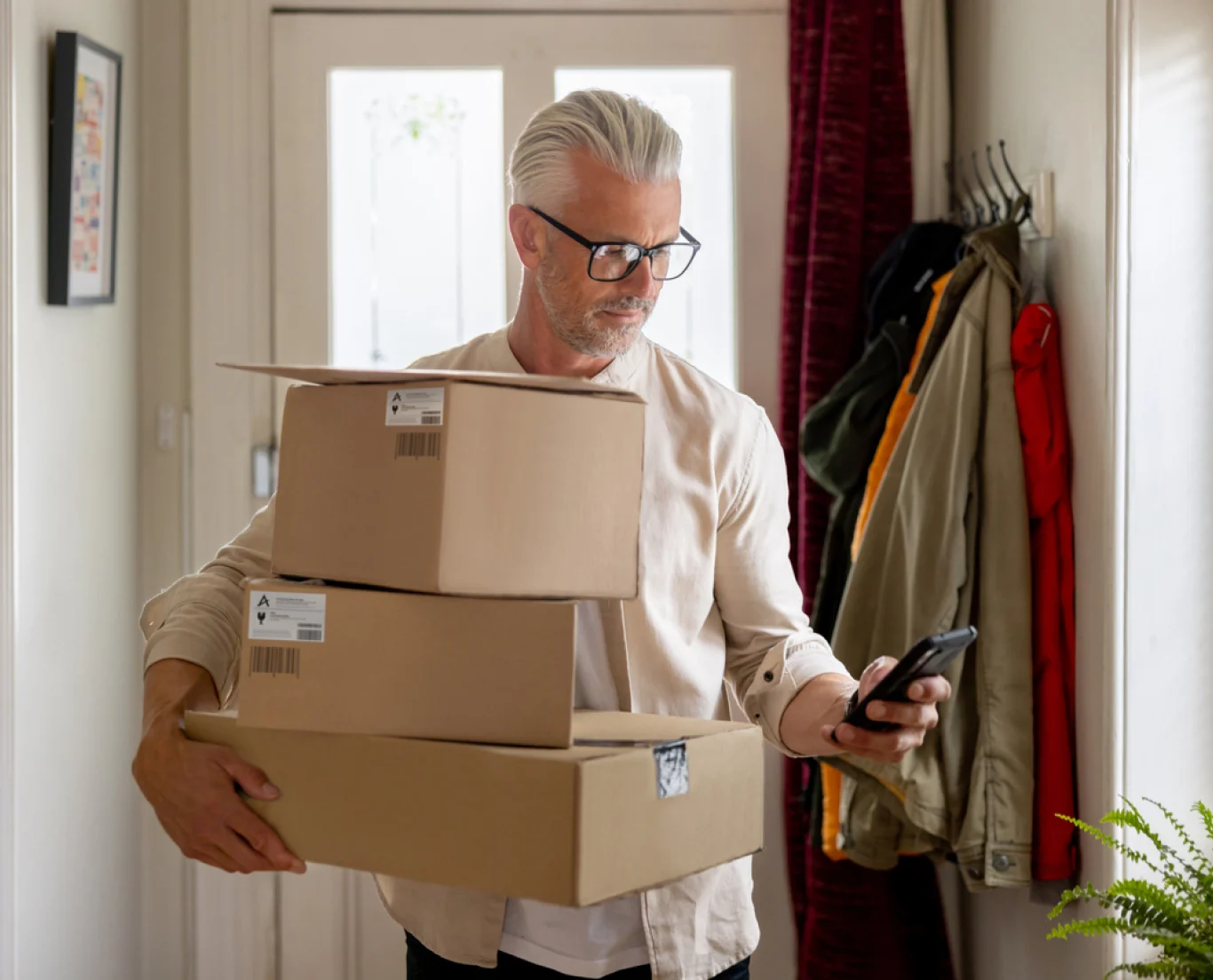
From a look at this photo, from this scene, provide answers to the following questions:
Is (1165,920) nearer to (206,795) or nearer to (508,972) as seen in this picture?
(508,972)

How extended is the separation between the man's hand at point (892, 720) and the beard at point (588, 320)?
411 mm

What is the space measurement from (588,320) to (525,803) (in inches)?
21.6

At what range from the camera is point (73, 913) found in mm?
2188

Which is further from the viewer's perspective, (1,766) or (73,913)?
(73,913)

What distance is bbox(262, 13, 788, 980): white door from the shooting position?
2.50m

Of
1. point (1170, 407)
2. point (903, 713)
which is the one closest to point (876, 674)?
point (903, 713)

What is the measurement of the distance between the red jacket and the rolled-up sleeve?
56 cm

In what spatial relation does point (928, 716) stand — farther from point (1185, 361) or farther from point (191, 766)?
point (1185, 361)

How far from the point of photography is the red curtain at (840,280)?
7.46 ft

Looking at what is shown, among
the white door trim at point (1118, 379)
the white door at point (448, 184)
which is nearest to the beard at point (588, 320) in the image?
the white door trim at point (1118, 379)

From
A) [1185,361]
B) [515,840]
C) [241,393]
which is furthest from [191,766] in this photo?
[241,393]

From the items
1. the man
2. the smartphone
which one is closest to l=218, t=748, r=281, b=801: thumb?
the man

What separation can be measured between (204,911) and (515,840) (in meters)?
1.79

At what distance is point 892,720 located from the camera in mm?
1168
